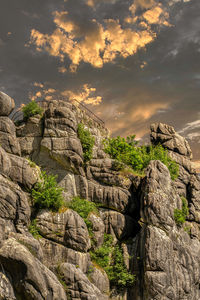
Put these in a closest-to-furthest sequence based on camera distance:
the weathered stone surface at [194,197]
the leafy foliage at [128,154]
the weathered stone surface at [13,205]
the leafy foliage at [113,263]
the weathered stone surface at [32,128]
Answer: the weathered stone surface at [13,205], the leafy foliage at [113,263], the weathered stone surface at [32,128], the leafy foliage at [128,154], the weathered stone surface at [194,197]

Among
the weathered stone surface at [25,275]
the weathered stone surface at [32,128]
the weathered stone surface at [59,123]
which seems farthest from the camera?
the weathered stone surface at [32,128]

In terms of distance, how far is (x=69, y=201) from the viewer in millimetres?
28906

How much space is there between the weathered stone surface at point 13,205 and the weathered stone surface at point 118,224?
9707 millimetres

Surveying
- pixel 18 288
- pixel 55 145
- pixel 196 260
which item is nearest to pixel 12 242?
pixel 18 288

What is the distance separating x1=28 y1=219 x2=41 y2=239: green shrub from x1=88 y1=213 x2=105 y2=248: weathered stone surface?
5.87 metres

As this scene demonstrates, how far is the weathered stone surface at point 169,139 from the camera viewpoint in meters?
46.9

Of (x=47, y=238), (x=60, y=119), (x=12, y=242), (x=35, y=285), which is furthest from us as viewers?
(x=60, y=119)

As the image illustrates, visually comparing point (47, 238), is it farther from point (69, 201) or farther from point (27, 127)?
point (27, 127)

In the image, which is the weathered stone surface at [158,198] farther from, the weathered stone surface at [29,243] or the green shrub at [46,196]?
the weathered stone surface at [29,243]

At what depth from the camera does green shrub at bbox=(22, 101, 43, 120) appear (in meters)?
32.6

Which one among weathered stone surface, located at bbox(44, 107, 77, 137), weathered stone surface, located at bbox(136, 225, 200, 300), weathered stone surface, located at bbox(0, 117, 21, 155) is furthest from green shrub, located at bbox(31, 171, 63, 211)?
weathered stone surface, located at bbox(136, 225, 200, 300)

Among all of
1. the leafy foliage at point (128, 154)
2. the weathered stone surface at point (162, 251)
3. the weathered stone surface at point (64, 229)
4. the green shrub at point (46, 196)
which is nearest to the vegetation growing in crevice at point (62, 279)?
the weathered stone surface at point (64, 229)

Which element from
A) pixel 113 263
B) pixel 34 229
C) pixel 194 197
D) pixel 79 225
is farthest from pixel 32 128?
pixel 194 197

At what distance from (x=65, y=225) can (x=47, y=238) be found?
1.81 metres
